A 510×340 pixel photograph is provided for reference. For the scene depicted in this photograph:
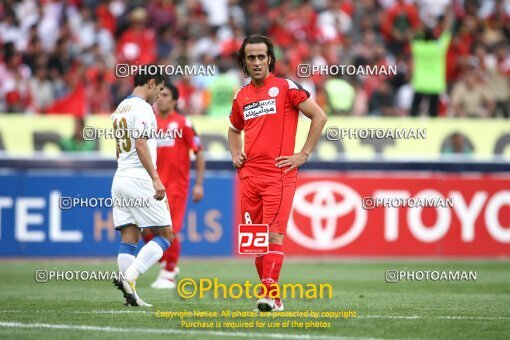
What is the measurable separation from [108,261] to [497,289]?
7.00 m

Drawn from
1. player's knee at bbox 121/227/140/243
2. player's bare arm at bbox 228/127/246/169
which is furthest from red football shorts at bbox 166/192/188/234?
player's bare arm at bbox 228/127/246/169

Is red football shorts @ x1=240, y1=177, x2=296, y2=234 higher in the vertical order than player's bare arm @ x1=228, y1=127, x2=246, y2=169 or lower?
lower

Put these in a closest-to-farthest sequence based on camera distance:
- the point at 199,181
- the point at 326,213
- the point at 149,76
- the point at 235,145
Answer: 1. the point at 235,145
2. the point at 149,76
3. the point at 199,181
4. the point at 326,213

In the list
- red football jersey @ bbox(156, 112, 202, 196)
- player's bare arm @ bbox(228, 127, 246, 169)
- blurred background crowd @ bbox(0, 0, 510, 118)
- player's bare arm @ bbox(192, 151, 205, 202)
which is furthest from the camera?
blurred background crowd @ bbox(0, 0, 510, 118)

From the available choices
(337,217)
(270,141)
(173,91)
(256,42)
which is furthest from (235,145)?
(337,217)

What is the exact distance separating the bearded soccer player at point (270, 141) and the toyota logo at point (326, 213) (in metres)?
8.43

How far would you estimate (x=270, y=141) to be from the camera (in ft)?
32.9

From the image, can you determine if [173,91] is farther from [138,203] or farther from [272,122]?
[272,122]

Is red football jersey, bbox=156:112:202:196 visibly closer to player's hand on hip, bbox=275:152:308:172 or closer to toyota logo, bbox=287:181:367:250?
player's hand on hip, bbox=275:152:308:172

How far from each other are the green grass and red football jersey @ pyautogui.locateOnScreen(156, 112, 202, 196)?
136cm

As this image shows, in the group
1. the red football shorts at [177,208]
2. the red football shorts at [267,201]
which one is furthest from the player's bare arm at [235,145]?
the red football shorts at [177,208]

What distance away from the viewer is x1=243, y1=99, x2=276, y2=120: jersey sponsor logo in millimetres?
10016

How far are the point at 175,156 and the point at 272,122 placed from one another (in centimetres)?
416

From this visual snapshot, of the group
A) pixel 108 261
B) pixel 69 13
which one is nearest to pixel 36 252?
pixel 108 261
